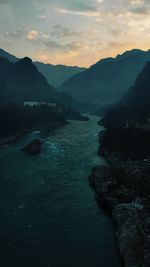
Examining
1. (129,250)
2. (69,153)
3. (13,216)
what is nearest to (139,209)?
(129,250)

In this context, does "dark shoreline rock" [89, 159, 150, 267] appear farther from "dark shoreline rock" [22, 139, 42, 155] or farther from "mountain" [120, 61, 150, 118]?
"mountain" [120, 61, 150, 118]

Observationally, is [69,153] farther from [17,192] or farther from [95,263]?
[95,263]

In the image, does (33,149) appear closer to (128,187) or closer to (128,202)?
(128,187)

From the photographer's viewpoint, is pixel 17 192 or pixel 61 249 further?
pixel 17 192

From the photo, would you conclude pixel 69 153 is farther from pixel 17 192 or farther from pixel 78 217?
pixel 78 217

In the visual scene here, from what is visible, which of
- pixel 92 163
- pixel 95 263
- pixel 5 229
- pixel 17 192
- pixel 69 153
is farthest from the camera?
pixel 69 153

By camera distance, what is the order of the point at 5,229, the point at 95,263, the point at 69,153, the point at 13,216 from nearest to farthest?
the point at 95,263, the point at 5,229, the point at 13,216, the point at 69,153
